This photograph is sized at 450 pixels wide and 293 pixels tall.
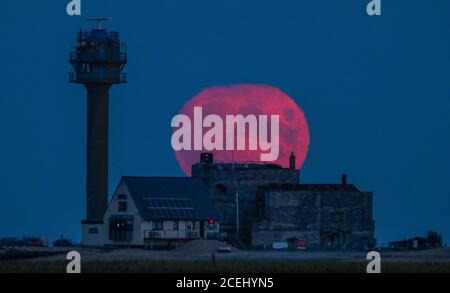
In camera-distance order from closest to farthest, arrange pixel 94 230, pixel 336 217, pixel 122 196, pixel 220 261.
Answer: pixel 220 261
pixel 122 196
pixel 94 230
pixel 336 217

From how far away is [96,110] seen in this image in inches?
5059

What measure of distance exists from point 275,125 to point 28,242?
52.9ft

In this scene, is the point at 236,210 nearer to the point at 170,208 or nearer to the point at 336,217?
the point at 336,217

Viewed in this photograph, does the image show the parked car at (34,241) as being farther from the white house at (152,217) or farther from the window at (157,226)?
the window at (157,226)

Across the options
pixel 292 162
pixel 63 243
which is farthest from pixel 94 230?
pixel 292 162

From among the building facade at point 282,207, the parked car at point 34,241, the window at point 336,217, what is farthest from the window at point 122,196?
the window at point 336,217

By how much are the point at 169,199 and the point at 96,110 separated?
6735 mm

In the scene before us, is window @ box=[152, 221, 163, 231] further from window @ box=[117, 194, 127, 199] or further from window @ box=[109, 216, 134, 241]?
window @ box=[117, 194, 127, 199]

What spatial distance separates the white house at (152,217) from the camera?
12544 centimetres

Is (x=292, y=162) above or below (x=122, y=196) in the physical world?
above

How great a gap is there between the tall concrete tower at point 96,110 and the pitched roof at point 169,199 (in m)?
2.37

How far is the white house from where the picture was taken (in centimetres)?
12544
